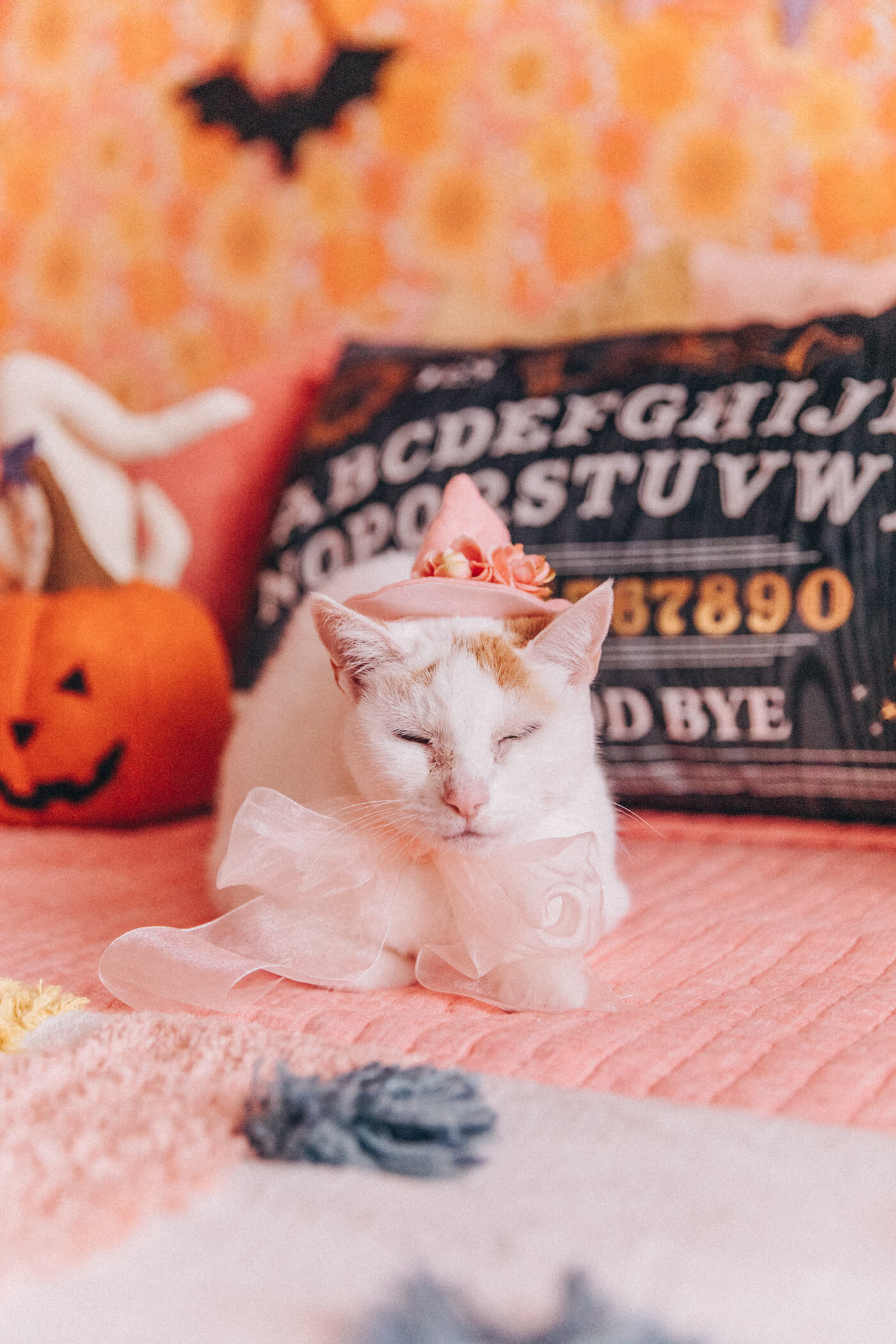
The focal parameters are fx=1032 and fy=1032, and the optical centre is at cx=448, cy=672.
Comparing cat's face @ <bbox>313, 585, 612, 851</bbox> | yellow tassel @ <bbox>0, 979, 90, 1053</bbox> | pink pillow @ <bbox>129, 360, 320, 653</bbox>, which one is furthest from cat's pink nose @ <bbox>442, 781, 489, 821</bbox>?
pink pillow @ <bbox>129, 360, 320, 653</bbox>

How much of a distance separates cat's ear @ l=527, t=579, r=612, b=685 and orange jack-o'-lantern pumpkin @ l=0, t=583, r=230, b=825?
2.21 ft

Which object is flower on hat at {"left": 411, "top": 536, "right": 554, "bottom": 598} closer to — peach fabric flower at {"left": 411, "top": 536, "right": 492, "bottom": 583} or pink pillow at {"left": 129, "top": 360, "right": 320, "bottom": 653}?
peach fabric flower at {"left": 411, "top": 536, "right": 492, "bottom": 583}

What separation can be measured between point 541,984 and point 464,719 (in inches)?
8.1

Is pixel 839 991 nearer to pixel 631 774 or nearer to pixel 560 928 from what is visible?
pixel 560 928

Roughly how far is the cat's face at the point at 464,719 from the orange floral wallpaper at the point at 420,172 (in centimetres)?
103

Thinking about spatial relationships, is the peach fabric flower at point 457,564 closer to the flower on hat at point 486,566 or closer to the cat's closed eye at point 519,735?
the flower on hat at point 486,566

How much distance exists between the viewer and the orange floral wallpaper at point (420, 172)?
165cm

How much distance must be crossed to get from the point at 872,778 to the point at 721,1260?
76cm

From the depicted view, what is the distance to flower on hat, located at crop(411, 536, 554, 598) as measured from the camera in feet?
2.84

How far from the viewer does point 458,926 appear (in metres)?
0.83

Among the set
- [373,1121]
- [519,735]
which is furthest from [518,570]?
[373,1121]

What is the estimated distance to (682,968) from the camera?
84 cm

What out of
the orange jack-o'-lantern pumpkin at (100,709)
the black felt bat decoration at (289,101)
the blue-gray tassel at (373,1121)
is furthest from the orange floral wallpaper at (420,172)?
the blue-gray tassel at (373,1121)

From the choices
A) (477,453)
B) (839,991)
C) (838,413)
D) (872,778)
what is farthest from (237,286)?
(839,991)
